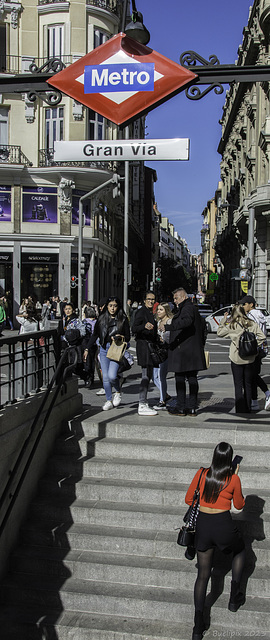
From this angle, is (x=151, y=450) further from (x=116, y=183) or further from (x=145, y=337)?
(x=116, y=183)

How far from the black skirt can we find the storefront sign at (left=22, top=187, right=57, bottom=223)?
27618mm

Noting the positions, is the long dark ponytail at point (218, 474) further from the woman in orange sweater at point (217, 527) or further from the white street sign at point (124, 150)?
the white street sign at point (124, 150)

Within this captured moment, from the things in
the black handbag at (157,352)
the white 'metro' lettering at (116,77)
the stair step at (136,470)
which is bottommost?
the stair step at (136,470)

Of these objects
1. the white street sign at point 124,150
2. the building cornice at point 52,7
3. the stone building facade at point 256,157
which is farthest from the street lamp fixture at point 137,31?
the building cornice at point 52,7

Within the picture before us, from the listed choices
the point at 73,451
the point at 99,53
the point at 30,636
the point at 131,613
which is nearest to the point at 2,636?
the point at 30,636

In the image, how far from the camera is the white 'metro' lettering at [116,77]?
5652 millimetres

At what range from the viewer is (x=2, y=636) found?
5.00 m

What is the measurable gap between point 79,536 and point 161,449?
55.6 inches

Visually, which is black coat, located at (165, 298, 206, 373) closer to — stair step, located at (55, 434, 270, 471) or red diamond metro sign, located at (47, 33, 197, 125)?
stair step, located at (55, 434, 270, 471)

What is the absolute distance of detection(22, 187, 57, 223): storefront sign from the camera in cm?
3108

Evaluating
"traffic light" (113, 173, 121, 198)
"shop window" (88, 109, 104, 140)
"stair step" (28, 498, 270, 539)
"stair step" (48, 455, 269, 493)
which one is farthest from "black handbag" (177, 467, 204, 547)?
"shop window" (88, 109, 104, 140)

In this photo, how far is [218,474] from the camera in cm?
501

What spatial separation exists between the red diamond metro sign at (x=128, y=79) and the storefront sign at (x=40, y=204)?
25.9m

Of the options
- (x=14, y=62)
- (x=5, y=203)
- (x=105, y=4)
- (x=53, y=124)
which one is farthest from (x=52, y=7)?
(x=5, y=203)
